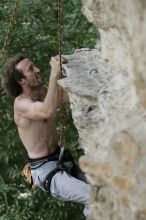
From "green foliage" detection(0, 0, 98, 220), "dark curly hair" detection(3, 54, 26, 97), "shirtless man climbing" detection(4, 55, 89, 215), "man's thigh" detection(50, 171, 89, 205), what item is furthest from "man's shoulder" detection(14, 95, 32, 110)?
"green foliage" detection(0, 0, 98, 220)

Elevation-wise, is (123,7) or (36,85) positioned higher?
(123,7)

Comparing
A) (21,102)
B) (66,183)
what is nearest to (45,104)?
(21,102)

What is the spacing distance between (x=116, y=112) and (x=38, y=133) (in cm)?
198

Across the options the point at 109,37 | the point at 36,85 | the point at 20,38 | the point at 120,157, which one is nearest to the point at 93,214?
the point at 120,157

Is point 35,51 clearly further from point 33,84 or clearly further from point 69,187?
point 69,187

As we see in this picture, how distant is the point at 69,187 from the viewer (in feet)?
17.9

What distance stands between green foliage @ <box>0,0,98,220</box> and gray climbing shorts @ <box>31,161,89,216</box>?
200cm

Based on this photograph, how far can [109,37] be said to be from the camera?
4543mm

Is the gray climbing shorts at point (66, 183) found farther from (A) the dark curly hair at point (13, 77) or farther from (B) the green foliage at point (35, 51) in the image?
(B) the green foliage at point (35, 51)

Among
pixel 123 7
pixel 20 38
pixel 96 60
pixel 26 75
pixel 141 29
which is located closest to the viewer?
pixel 141 29

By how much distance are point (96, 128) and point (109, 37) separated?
0.77 meters

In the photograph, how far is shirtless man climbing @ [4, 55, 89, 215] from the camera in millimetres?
5465

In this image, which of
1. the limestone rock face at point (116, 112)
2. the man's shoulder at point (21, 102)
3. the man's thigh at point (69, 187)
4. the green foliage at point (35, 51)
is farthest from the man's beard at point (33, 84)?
the green foliage at point (35, 51)

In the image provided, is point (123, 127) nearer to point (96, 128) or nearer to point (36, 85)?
point (96, 128)
